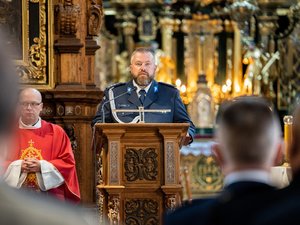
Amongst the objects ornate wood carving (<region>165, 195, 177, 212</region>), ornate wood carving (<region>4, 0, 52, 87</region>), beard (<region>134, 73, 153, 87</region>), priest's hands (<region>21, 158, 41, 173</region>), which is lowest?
ornate wood carving (<region>165, 195, 177, 212</region>)

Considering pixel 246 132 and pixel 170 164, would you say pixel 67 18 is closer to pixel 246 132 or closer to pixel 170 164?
pixel 170 164

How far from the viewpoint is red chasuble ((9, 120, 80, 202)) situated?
31.4ft

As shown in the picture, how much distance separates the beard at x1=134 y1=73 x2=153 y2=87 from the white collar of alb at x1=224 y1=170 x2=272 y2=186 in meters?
6.03

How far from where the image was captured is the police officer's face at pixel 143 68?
997 centimetres

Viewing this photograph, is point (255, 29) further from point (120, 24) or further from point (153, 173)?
point (153, 173)

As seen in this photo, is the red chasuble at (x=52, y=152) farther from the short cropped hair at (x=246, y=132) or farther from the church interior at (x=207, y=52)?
the church interior at (x=207, y=52)

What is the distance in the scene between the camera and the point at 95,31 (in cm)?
1222

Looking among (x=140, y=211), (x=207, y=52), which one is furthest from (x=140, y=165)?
(x=207, y=52)

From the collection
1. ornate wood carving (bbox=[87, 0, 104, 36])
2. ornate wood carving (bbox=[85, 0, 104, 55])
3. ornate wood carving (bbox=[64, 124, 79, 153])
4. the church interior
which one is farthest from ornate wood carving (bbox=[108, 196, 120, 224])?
the church interior

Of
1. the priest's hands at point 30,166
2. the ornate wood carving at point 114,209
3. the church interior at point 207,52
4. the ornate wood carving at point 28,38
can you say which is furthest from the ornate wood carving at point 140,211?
the church interior at point 207,52

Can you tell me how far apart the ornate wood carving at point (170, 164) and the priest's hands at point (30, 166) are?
3.51ft

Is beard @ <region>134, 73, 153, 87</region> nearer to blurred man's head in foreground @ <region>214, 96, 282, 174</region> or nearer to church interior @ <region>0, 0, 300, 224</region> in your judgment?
blurred man's head in foreground @ <region>214, 96, 282, 174</region>

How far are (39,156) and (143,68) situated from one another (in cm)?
122

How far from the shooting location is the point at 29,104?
9367 millimetres
